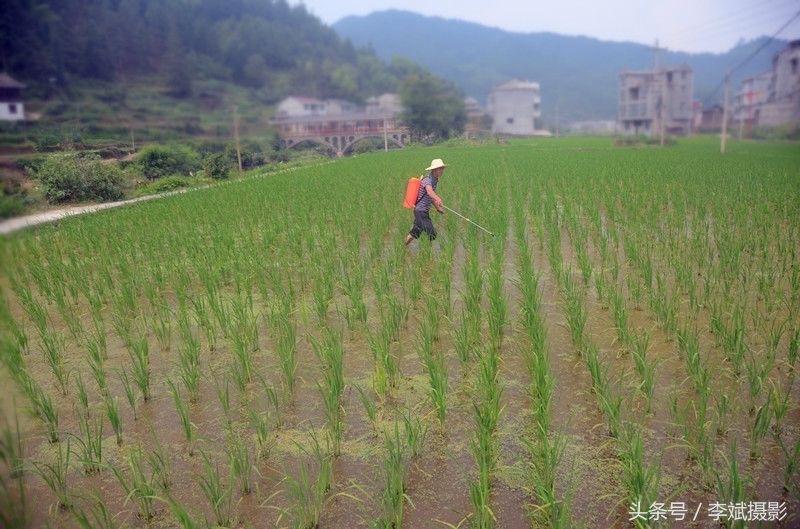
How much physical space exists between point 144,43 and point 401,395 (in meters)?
2.13

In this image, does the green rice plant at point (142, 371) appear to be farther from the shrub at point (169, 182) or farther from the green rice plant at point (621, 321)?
the green rice plant at point (621, 321)

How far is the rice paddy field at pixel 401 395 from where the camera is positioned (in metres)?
2.06

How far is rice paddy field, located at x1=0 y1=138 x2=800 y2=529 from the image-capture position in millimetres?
2062

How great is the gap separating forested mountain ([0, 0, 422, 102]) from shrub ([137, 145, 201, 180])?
Result: 30cm

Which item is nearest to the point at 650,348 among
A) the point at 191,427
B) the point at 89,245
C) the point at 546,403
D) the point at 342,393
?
the point at 546,403

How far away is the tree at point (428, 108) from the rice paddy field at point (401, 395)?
301 inches

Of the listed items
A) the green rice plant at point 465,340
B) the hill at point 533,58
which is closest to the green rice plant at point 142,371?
the green rice plant at point 465,340

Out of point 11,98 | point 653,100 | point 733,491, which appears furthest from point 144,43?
point 653,100

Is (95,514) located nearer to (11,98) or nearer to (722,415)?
(11,98)

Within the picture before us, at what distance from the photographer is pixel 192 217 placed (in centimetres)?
812

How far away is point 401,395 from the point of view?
3023mm

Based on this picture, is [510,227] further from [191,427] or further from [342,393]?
[191,427]

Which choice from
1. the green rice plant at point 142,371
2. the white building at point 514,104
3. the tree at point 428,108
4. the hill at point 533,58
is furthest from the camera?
the hill at point 533,58

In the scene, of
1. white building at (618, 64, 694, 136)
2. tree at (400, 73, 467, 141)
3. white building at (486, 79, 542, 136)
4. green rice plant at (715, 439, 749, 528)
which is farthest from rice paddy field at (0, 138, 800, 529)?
white building at (486, 79, 542, 136)
